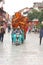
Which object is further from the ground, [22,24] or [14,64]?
[22,24]

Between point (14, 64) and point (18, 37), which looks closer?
point (14, 64)

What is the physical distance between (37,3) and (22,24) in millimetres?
103270

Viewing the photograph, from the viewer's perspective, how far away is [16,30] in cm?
2633

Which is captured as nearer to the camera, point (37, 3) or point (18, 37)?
point (18, 37)

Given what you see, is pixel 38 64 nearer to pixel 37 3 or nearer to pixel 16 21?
pixel 16 21

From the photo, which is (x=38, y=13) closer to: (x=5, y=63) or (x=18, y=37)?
(x=18, y=37)

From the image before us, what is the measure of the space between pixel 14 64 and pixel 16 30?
12.3 metres

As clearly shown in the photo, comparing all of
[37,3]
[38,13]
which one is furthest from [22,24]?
[37,3]

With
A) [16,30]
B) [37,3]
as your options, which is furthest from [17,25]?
[37,3]

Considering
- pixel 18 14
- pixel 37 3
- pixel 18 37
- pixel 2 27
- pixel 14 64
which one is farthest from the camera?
pixel 37 3

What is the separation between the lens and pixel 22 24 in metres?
30.5

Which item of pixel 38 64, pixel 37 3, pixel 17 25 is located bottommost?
pixel 38 64

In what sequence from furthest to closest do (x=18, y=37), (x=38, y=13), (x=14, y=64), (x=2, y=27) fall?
(x=38, y=13), (x=2, y=27), (x=18, y=37), (x=14, y=64)

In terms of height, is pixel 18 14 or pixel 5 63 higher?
pixel 18 14
